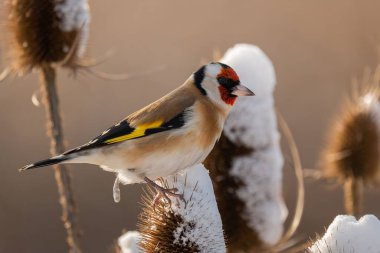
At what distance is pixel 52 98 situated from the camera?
13.5 ft

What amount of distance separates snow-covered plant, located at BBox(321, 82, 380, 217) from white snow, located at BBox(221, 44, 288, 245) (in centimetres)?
87

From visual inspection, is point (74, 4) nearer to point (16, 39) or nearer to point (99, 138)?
point (16, 39)

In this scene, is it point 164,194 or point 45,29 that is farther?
point 45,29

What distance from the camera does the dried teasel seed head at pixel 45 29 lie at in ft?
13.7

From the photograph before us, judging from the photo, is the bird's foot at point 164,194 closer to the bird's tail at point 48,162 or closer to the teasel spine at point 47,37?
the bird's tail at point 48,162

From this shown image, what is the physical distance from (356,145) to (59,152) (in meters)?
1.83

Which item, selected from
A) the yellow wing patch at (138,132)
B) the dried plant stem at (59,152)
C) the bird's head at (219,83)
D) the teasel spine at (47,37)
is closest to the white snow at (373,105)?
the bird's head at (219,83)

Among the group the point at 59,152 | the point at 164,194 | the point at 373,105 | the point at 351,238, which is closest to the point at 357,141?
the point at 373,105

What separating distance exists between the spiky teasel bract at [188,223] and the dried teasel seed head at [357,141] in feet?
6.80

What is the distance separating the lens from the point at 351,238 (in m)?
2.30

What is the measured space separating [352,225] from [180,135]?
88 centimetres

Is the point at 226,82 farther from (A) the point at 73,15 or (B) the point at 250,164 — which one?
(A) the point at 73,15

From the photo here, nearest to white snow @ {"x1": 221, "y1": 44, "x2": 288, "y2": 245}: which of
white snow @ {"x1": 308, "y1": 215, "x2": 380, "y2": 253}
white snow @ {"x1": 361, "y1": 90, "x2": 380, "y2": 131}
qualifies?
white snow @ {"x1": 361, "y1": 90, "x2": 380, "y2": 131}

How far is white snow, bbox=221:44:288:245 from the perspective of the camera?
3650 millimetres
